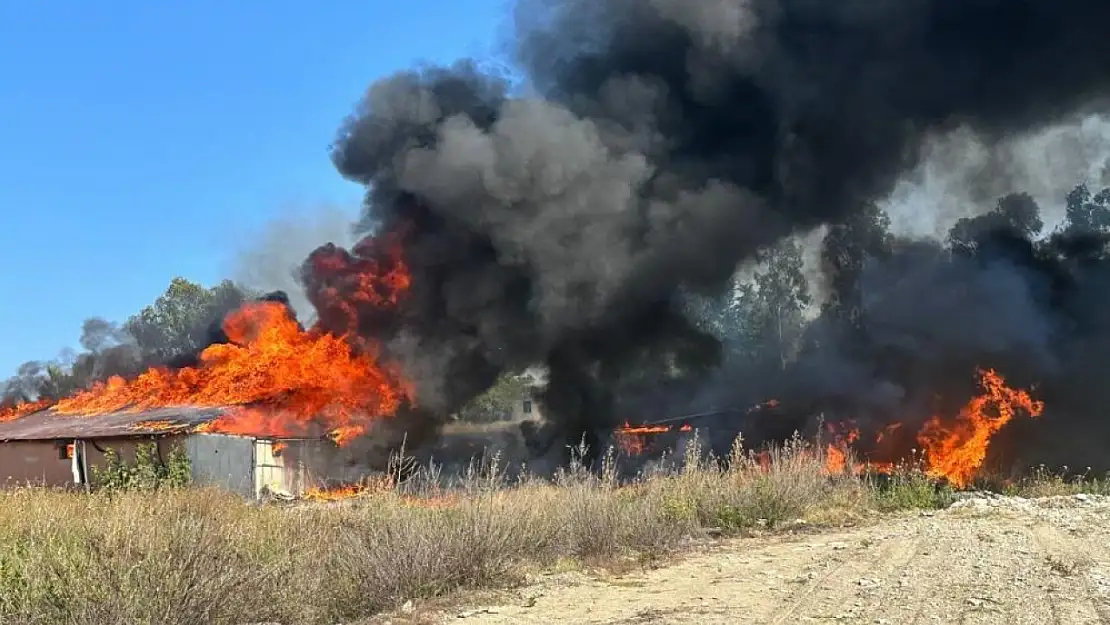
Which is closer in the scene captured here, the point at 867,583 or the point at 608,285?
the point at 867,583

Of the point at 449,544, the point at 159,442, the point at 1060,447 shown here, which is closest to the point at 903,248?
the point at 1060,447

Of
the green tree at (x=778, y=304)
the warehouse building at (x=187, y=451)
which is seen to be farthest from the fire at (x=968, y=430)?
the green tree at (x=778, y=304)

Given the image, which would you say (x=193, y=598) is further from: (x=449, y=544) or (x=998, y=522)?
(x=998, y=522)

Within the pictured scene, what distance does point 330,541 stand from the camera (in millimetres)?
10805

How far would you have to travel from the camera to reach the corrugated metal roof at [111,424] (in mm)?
25297

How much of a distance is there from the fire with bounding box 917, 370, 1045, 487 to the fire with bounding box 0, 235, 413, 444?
50.7 ft

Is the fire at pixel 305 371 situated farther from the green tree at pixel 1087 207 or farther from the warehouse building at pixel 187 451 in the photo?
the green tree at pixel 1087 207

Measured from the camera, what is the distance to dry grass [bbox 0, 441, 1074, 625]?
812 centimetres

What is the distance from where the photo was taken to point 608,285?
26.4 meters

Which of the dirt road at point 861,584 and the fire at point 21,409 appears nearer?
the dirt road at point 861,584

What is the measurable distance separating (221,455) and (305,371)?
3.21 metres

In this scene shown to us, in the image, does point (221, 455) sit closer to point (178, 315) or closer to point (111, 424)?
point (111, 424)

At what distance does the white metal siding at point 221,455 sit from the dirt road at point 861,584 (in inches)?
595

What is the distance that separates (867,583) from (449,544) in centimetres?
504
